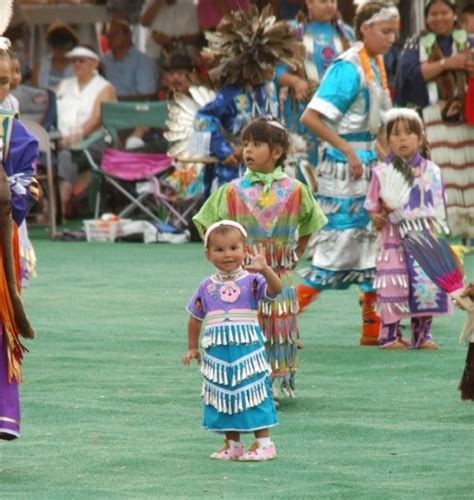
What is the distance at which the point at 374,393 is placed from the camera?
320 inches

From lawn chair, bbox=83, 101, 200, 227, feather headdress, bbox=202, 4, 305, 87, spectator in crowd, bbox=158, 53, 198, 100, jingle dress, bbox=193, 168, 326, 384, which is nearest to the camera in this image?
jingle dress, bbox=193, 168, 326, 384

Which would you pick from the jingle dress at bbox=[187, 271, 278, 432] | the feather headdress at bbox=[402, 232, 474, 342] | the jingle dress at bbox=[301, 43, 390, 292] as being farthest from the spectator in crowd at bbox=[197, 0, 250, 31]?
the feather headdress at bbox=[402, 232, 474, 342]

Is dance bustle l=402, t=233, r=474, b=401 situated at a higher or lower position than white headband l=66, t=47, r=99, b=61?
lower

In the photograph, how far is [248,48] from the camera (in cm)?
1043

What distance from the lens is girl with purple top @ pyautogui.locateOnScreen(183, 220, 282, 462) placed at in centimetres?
659

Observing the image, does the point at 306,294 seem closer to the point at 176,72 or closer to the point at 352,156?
the point at 352,156

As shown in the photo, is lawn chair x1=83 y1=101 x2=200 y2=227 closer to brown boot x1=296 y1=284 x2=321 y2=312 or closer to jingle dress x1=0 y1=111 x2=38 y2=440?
brown boot x1=296 y1=284 x2=321 y2=312

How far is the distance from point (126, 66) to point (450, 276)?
1371 cm

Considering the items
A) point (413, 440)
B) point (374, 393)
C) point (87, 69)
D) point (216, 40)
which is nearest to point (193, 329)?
point (413, 440)

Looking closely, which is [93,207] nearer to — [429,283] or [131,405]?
[429,283]

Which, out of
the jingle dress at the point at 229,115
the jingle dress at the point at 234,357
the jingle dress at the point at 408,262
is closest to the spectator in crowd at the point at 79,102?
the jingle dress at the point at 229,115

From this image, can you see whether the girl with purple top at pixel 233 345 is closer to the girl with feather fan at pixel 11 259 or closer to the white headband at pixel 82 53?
the girl with feather fan at pixel 11 259

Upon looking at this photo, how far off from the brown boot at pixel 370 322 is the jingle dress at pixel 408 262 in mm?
206

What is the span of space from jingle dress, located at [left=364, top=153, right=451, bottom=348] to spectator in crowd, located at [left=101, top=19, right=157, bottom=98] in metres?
10.2
